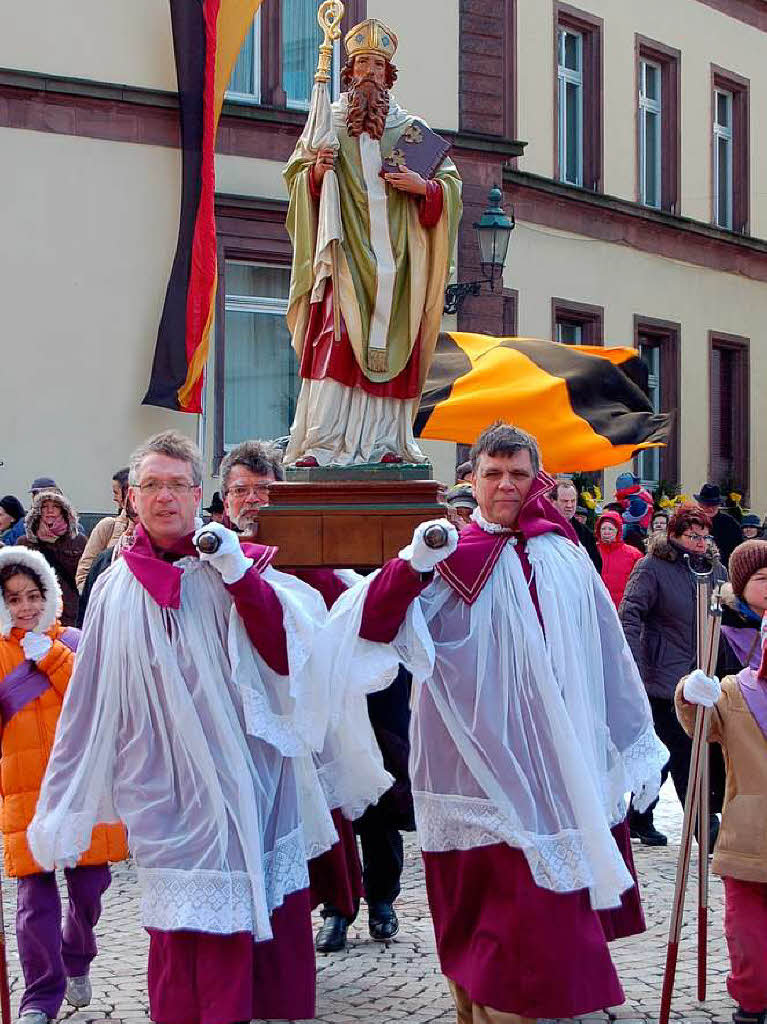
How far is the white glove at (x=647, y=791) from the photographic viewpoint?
19.1 ft

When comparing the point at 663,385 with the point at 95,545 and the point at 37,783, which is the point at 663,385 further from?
the point at 37,783

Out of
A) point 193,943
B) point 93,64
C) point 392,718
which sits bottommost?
point 193,943

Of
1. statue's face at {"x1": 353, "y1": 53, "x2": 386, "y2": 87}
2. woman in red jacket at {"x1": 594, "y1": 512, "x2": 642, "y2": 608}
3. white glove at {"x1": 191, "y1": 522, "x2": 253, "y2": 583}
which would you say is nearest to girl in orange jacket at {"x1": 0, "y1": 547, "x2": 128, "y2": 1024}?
white glove at {"x1": 191, "y1": 522, "x2": 253, "y2": 583}

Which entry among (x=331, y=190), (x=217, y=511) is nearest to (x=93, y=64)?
(x=217, y=511)

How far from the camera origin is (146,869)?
523cm

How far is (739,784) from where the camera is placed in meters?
6.06

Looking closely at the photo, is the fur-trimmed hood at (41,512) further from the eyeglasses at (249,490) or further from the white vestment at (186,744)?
the white vestment at (186,744)

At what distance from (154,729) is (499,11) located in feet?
47.4

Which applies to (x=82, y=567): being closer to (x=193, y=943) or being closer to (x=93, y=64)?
(x=193, y=943)

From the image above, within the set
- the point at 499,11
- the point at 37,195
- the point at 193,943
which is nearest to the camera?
the point at 193,943

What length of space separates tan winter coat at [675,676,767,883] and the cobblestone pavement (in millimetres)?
532

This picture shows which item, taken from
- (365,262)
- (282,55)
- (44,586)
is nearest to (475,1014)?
(44,586)

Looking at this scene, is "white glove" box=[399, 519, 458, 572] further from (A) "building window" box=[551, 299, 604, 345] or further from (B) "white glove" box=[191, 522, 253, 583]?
(A) "building window" box=[551, 299, 604, 345]

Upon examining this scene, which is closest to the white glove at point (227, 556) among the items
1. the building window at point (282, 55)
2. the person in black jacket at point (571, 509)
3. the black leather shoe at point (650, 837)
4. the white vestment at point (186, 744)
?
the white vestment at point (186, 744)
